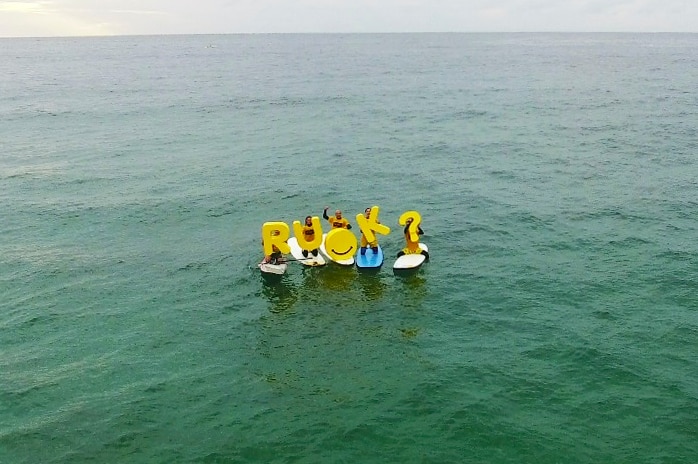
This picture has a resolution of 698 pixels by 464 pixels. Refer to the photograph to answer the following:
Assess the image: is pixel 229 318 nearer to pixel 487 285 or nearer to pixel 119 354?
pixel 119 354

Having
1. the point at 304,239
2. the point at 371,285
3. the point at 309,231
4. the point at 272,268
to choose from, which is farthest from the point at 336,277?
the point at 272,268

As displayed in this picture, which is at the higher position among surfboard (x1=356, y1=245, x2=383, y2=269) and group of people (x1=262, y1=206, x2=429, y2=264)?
group of people (x1=262, y1=206, x2=429, y2=264)

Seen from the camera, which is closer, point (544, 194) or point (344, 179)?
point (544, 194)

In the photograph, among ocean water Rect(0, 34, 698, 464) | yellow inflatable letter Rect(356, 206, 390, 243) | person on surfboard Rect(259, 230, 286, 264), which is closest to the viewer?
ocean water Rect(0, 34, 698, 464)

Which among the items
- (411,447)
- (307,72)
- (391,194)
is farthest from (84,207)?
(307,72)

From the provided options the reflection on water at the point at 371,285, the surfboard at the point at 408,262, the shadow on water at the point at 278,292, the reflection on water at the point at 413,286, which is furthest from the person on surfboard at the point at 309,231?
the reflection on water at the point at 413,286

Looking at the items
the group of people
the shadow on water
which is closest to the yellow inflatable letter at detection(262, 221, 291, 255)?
the group of people

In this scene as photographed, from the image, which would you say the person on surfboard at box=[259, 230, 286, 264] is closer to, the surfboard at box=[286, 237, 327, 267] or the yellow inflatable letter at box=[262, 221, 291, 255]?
the yellow inflatable letter at box=[262, 221, 291, 255]
